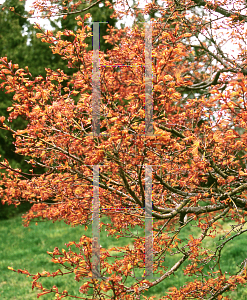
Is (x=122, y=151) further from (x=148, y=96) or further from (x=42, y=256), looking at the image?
→ (x=42, y=256)

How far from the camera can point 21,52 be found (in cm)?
1251

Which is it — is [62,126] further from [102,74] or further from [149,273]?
[149,273]

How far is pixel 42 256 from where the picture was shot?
25.0ft

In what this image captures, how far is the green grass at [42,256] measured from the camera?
5.69 m

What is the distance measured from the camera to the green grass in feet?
18.7

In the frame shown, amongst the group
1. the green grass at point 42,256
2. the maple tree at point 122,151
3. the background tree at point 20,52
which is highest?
the background tree at point 20,52

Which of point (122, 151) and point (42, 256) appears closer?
point (122, 151)

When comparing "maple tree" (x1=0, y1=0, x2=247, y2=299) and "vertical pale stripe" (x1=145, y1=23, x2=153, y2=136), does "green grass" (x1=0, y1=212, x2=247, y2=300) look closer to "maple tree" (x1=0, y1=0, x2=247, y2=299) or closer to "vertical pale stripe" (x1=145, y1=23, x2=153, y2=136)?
"maple tree" (x1=0, y1=0, x2=247, y2=299)

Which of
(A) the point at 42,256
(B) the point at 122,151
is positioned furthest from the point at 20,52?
(B) the point at 122,151

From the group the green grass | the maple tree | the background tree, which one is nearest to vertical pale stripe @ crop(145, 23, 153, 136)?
the maple tree

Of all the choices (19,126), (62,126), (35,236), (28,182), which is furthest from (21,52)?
(62,126)

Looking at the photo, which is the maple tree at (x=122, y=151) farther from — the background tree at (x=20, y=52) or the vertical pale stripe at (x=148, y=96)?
the background tree at (x=20, y=52)

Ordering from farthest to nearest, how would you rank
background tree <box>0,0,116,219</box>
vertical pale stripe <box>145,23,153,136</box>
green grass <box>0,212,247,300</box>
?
background tree <box>0,0,116,219</box>
green grass <box>0,212,247,300</box>
vertical pale stripe <box>145,23,153,136</box>

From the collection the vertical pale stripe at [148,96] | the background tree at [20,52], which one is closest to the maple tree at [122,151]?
the vertical pale stripe at [148,96]
